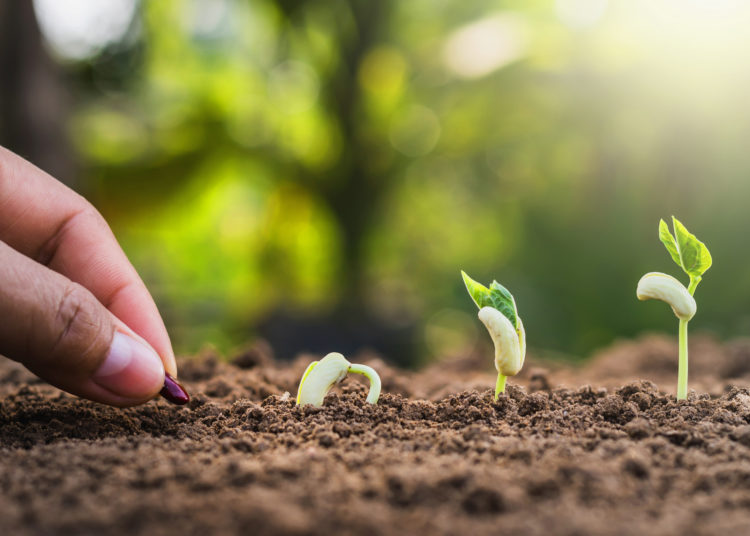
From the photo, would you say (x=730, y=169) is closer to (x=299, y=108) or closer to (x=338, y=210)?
(x=338, y=210)

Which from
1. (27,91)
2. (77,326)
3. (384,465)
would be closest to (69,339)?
(77,326)

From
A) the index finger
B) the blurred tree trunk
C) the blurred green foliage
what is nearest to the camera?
the index finger

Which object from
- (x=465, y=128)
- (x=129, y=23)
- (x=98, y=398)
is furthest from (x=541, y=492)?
(x=129, y=23)

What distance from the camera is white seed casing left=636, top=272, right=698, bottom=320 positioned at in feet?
2.60

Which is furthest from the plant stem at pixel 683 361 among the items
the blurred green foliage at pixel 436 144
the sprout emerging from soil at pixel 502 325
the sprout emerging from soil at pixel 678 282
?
the blurred green foliage at pixel 436 144

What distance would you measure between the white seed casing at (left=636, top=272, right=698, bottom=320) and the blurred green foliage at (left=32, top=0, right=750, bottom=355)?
7.13 ft

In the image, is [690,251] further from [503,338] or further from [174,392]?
[174,392]

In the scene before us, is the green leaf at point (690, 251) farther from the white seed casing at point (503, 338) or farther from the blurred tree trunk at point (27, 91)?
the blurred tree trunk at point (27, 91)

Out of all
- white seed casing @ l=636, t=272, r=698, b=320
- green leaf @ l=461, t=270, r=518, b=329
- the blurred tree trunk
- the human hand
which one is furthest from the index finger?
the blurred tree trunk

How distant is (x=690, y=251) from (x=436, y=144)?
10.4 ft

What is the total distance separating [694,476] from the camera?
63cm

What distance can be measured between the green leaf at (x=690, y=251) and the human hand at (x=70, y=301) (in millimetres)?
737

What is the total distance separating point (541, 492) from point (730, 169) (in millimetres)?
2958

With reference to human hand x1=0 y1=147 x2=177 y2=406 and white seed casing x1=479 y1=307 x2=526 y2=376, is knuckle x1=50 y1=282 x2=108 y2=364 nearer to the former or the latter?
human hand x1=0 y1=147 x2=177 y2=406
